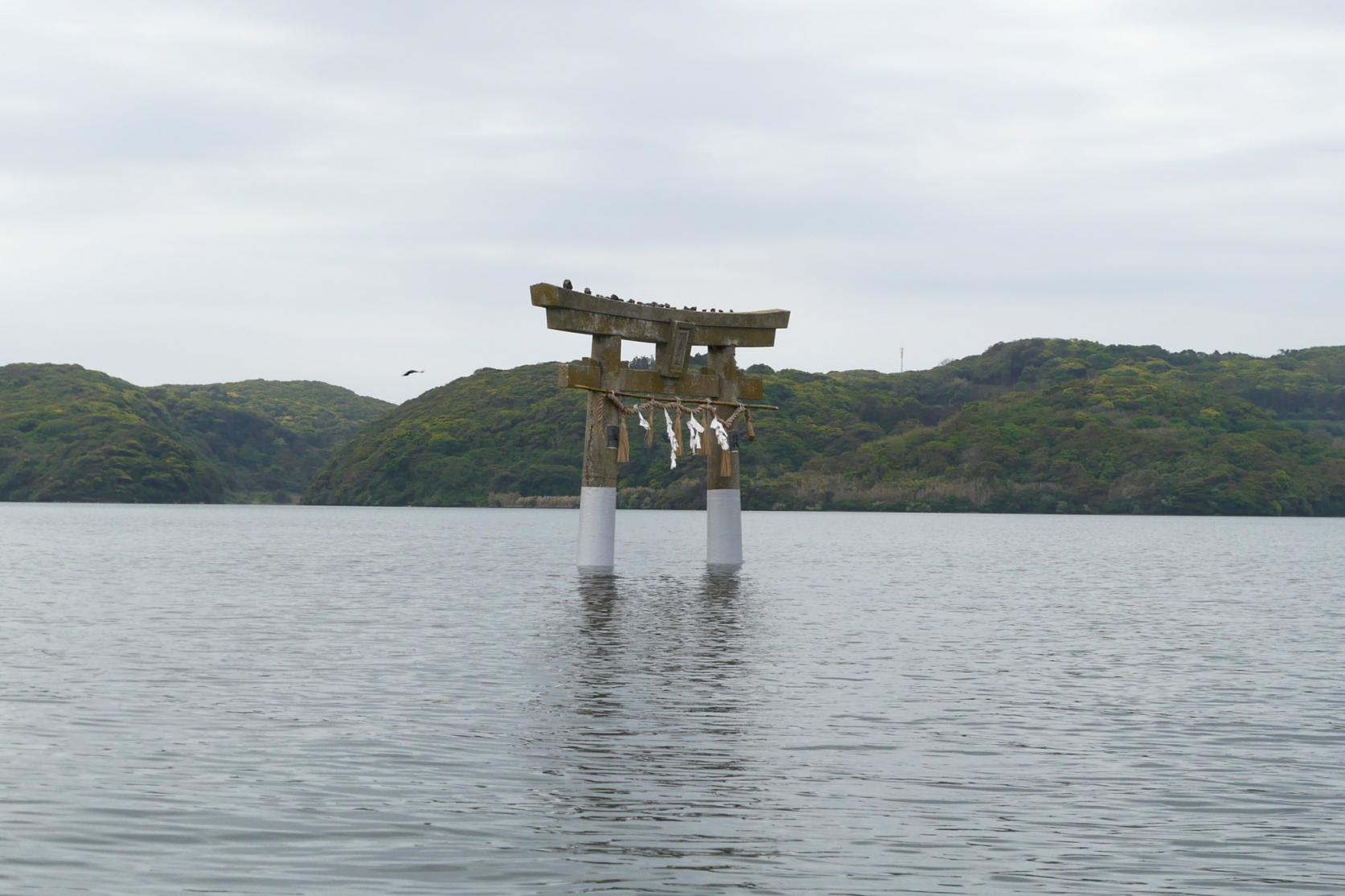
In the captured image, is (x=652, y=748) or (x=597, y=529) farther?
(x=597, y=529)

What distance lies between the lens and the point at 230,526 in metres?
125

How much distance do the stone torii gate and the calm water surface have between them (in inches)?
218

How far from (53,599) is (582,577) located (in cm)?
1688

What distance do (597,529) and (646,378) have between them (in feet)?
17.2

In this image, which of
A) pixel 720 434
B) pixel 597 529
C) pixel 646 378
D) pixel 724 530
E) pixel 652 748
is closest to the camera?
pixel 652 748

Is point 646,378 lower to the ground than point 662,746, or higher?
higher

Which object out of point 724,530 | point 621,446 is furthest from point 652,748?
point 724,530

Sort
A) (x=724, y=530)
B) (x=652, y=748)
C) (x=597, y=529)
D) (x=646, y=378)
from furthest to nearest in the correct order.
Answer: (x=724, y=530) < (x=646, y=378) < (x=597, y=529) < (x=652, y=748)

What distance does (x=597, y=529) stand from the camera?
146ft

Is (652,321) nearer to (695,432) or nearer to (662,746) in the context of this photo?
(695,432)

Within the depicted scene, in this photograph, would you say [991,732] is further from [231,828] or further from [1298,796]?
[231,828]

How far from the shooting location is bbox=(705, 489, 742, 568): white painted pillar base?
49.2 meters

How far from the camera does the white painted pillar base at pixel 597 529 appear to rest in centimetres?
4356

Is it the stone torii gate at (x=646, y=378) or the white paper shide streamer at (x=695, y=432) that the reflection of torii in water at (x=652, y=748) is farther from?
the white paper shide streamer at (x=695, y=432)
